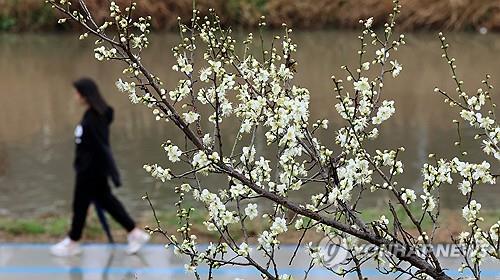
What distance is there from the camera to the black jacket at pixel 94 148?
6656 mm

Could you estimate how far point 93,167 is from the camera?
671 cm

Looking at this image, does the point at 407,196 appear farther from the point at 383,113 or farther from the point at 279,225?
the point at 279,225

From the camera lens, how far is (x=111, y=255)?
6496mm

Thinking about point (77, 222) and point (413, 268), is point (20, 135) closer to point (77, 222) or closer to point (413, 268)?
point (77, 222)

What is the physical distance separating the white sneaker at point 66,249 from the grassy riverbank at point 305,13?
566 inches

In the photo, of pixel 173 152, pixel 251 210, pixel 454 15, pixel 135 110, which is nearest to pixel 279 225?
pixel 251 210

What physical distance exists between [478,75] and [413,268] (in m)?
12.8

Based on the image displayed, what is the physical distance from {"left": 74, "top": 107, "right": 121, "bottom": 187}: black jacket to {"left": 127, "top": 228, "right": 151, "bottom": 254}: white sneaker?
40cm

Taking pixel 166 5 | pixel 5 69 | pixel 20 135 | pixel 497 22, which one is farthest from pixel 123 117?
pixel 497 22

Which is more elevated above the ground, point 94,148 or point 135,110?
point 135,110

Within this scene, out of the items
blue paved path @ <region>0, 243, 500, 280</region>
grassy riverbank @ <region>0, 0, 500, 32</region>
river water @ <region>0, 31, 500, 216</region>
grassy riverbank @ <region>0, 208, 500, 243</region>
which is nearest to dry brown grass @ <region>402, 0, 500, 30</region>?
grassy riverbank @ <region>0, 0, 500, 32</region>

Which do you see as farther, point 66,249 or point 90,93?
point 90,93

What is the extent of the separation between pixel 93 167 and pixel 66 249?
26.3 inches

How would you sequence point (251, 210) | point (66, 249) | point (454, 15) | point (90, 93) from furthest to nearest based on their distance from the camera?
point (454, 15)
point (90, 93)
point (66, 249)
point (251, 210)
